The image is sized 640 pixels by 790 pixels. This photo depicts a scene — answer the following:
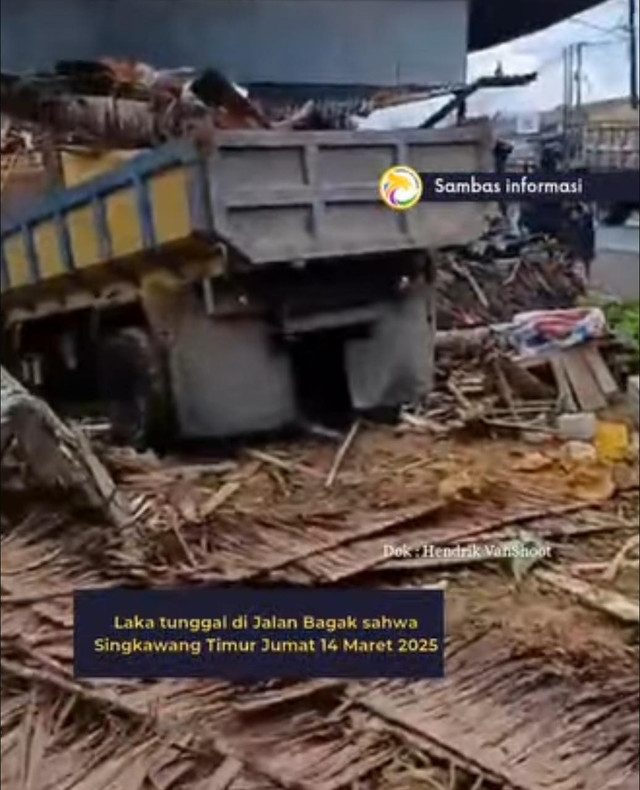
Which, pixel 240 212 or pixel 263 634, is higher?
pixel 240 212

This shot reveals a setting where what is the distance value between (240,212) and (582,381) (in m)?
0.39

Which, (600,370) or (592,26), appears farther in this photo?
(600,370)

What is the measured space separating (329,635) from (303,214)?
1.29 ft

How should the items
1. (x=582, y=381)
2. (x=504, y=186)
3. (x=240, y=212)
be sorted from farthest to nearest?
(x=582, y=381) < (x=240, y=212) < (x=504, y=186)

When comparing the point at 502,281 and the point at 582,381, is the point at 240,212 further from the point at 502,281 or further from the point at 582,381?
the point at 582,381

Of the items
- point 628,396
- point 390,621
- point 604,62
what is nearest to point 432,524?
point 390,621

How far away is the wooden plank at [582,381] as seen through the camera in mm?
1161

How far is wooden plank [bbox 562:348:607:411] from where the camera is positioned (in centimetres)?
116

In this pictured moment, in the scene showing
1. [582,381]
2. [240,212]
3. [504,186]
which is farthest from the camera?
[582,381]

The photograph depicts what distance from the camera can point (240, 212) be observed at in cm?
111

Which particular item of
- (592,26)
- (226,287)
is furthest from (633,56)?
(226,287)

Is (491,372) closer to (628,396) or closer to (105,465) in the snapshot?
(628,396)

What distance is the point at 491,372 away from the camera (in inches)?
47.8

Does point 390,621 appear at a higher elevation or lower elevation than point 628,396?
lower
